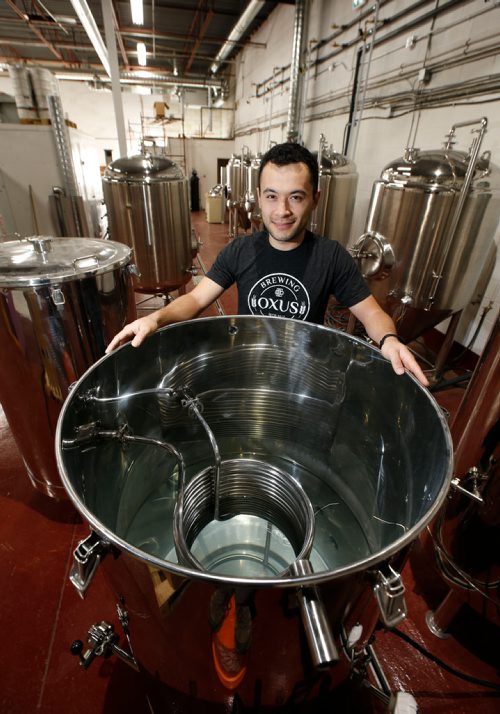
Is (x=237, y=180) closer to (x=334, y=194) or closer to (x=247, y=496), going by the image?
(x=334, y=194)

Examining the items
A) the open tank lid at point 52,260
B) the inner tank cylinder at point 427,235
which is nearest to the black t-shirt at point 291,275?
the open tank lid at point 52,260

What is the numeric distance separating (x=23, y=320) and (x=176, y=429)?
0.55 meters

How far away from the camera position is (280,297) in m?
1.28

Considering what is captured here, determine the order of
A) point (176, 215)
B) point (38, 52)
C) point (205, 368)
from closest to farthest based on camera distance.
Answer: point (205, 368) → point (176, 215) → point (38, 52)

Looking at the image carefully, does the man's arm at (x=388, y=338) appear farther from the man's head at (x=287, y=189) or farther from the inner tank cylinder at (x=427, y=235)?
the inner tank cylinder at (x=427, y=235)

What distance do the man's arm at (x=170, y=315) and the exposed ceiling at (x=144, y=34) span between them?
5.39 meters

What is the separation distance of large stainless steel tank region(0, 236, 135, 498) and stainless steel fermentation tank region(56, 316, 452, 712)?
28 centimetres

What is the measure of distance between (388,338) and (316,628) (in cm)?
71

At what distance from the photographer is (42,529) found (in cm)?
137

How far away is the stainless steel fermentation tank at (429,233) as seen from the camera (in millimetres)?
1866

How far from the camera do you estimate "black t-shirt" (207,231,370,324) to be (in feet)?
4.06

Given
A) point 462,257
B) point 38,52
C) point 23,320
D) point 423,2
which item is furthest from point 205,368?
point 38,52

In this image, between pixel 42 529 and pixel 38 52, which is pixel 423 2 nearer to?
pixel 42 529

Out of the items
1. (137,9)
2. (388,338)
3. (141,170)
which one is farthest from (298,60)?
(388,338)
